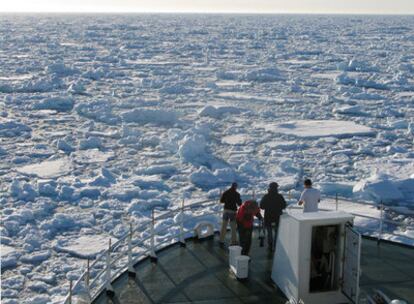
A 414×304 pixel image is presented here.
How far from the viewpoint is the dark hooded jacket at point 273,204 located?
27.2 ft

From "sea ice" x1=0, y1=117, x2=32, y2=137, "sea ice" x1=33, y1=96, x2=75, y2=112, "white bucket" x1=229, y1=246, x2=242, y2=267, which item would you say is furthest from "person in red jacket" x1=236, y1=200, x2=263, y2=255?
"sea ice" x1=33, y1=96, x2=75, y2=112

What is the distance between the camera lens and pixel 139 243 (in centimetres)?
815

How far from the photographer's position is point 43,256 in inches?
Result: 475

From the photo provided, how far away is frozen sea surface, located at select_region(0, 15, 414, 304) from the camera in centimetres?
1369

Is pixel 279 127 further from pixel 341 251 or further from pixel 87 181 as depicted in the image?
pixel 341 251

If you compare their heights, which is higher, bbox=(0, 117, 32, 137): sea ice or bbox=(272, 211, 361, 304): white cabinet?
bbox=(272, 211, 361, 304): white cabinet

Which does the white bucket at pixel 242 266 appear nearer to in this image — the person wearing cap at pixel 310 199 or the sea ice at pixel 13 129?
the person wearing cap at pixel 310 199

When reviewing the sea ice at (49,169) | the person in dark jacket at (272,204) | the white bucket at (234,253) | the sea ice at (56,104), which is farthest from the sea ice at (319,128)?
the white bucket at (234,253)

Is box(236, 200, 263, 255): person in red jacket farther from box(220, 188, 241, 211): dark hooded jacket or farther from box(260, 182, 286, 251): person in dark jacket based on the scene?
box(220, 188, 241, 211): dark hooded jacket

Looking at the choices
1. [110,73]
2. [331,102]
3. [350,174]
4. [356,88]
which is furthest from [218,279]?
[110,73]

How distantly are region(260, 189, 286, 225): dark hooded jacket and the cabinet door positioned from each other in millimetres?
1638

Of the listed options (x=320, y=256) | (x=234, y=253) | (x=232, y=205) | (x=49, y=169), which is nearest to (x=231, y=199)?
(x=232, y=205)

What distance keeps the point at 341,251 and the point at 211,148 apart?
48.0 feet

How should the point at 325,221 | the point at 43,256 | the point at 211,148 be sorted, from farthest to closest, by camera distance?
the point at 211,148
the point at 43,256
the point at 325,221
